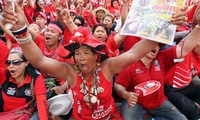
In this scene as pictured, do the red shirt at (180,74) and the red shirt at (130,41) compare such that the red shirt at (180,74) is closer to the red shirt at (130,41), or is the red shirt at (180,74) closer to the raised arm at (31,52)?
the red shirt at (130,41)

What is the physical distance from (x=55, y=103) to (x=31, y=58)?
38.5 inches

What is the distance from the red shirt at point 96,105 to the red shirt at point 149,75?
0.42 m

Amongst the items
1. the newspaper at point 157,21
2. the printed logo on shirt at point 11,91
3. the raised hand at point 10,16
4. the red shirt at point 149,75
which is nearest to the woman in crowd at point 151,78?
the red shirt at point 149,75

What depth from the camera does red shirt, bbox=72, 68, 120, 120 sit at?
233 centimetres

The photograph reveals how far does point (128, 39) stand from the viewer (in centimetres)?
333

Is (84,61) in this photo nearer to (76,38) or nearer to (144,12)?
(76,38)


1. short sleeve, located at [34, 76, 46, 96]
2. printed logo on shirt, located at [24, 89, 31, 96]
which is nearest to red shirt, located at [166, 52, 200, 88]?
short sleeve, located at [34, 76, 46, 96]

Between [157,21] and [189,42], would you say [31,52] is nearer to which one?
[157,21]

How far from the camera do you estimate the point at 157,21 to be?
192 cm

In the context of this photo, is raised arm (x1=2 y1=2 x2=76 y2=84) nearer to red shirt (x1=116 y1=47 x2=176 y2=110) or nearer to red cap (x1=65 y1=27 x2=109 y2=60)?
red cap (x1=65 y1=27 x2=109 y2=60)

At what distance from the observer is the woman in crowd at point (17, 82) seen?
2.69m

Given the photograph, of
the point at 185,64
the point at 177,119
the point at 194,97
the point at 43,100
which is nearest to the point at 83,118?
the point at 43,100

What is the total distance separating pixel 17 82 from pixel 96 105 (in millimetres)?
967

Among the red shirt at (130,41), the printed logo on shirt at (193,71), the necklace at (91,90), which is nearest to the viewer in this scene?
the necklace at (91,90)
